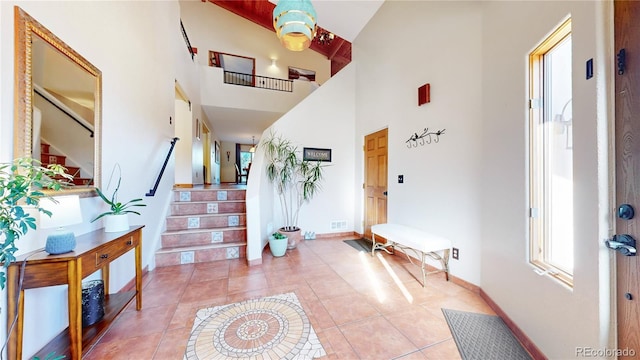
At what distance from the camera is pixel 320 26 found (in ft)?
15.8

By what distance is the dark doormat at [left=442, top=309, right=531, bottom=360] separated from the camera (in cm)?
154

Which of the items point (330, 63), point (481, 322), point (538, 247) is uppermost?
point (330, 63)

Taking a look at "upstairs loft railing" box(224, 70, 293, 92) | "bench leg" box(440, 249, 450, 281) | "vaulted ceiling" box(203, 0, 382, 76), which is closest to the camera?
"bench leg" box(440, 249, 450, 281)

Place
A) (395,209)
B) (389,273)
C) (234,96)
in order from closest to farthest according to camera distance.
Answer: (389,273) → (395,209) → (234,96)

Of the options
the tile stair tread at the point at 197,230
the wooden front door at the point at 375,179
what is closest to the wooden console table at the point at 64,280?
the tile stair tread at the point at 197,230

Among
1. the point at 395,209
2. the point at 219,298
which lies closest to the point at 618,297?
the point at 395,209

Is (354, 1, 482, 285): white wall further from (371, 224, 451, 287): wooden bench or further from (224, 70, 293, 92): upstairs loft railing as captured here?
(224, 70, 293, 92): upstairs loft railing

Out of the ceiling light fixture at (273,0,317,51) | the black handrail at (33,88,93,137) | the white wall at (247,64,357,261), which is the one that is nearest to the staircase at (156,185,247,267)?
the white wall at (247,64,357,261)

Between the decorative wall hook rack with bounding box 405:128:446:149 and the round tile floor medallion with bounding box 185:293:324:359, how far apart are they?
2448 millimetres

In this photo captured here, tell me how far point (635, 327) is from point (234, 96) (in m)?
6.44

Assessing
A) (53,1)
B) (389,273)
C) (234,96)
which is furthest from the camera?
(234,96)

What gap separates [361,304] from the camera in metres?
2.12

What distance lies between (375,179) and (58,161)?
12.5ft

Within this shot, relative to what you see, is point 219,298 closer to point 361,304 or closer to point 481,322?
point 361,304
